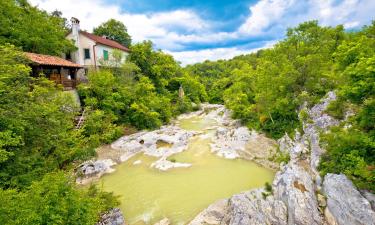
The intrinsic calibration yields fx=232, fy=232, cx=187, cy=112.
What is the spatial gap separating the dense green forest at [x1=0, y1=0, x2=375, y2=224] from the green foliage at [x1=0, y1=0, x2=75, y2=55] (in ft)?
0.29

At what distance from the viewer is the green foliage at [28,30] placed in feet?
62.7

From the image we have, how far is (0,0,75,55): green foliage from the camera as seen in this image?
19.1 metres

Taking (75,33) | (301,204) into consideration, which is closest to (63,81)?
(75,33)

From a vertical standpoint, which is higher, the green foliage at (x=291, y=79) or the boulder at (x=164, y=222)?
the green foliage at (x=291, y=79)

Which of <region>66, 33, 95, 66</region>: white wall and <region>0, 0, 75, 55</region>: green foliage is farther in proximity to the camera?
<region>66, 33, 95, 66</region>: white wall

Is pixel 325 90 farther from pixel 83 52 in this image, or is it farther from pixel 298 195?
pixel 83 52

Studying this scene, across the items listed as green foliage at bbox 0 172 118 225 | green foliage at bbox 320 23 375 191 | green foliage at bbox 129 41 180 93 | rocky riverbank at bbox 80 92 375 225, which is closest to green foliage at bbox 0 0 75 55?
green foliage at bbox 129 41 180 93

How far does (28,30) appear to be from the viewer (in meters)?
21.0

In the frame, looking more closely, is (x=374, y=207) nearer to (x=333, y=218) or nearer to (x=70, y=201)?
(x=333, y=218)

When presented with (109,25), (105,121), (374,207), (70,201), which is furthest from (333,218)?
(109,25)

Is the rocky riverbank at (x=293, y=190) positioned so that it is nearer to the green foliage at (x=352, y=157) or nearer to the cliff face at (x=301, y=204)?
the cliff face at (x=301, y=204)

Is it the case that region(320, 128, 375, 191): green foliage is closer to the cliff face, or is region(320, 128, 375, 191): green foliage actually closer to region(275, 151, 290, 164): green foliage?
the cliff face

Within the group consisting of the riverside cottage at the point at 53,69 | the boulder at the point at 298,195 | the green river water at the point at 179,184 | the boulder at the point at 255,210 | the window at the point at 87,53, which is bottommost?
the green river water at the point at 179,184

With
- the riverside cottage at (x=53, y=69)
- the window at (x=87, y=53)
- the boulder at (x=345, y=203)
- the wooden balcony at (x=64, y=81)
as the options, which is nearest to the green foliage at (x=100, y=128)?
the wooden balcony at (x=64, y=81)
